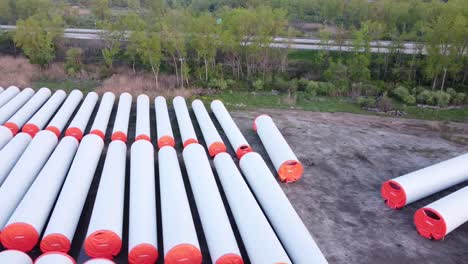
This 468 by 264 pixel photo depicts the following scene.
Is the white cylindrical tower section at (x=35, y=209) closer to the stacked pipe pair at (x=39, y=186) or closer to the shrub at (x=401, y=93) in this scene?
the stacked pipe pair at (x=39, y=186)

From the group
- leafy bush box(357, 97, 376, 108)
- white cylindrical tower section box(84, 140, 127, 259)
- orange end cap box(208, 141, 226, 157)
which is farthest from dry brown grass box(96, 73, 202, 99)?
white cylindrical tower section box(84, 140, 127, 259)

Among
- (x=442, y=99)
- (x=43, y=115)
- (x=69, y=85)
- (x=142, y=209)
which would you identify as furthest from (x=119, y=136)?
(x=442, y=99)

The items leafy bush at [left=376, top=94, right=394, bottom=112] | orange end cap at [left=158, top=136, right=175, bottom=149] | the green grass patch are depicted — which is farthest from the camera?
the green grass patch

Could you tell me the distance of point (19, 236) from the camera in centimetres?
973

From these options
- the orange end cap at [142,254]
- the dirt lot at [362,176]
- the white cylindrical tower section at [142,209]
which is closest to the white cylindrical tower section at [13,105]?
the white cylindrical tower section at [142,209]

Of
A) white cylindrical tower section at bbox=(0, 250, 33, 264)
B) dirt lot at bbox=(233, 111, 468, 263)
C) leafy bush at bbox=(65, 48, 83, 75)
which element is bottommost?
dirt lot at bbox=(233, 111, 468, 263)

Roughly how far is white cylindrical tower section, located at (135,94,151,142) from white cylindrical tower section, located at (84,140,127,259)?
123 inches

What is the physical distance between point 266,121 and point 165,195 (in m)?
7.07

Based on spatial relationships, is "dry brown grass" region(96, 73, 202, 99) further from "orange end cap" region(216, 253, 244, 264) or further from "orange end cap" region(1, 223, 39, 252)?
"orange end cap" region(216, 253, 244, 264)

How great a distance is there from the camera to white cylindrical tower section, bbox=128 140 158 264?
Answer: 30.7 ft

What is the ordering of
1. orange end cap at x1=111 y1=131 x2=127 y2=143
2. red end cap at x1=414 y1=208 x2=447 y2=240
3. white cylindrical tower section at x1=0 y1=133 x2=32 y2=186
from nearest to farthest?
red end cap at x1=414 y1=208 x2=447 y2=240 → white cylindrical tower section at x1=0 y1=133 x2=32 y2=186 → orange end cap at x1=111 y1=131 x2=127 y2=143

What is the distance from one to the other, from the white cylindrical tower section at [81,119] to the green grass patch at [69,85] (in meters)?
4.13

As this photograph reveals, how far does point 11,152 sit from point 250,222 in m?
9.32

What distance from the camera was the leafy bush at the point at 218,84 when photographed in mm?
23703
